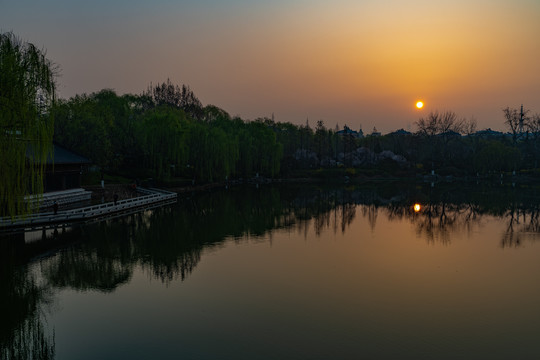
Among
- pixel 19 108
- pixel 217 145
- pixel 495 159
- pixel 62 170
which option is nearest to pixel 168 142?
pixel 217 145

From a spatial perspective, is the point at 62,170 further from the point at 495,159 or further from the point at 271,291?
the point at 495,159

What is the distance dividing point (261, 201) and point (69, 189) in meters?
19.5

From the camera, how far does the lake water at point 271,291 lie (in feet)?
37.0

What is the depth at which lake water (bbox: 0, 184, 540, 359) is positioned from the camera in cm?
1129

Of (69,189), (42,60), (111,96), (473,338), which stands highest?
(111,96)

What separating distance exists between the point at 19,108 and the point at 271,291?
12.9 metres

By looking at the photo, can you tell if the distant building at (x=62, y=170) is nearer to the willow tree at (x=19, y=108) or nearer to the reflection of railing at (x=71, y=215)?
the reflection of railing at (x=71, y=215)

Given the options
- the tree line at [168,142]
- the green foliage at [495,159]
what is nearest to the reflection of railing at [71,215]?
the tree line at [168,142]

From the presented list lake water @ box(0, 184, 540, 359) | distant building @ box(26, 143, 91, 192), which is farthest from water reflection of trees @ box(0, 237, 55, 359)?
distant building @ box(26, 143, 91, 192)

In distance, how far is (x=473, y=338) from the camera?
11680mm

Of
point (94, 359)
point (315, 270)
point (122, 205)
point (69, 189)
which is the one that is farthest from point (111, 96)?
point (94, 359)

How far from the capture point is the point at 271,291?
51.1ft

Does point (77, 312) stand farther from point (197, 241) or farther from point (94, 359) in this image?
point (197, 241)

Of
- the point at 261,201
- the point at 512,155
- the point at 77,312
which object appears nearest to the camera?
the point at 77,312
